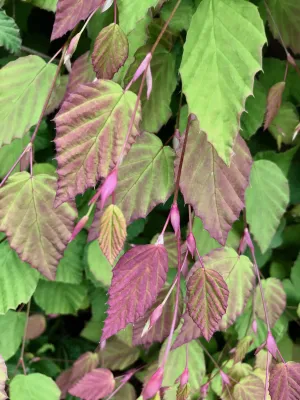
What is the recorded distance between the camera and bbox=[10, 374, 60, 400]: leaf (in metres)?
0.66

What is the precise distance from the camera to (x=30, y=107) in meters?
0.54

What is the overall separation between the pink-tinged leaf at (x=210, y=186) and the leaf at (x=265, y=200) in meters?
0.17

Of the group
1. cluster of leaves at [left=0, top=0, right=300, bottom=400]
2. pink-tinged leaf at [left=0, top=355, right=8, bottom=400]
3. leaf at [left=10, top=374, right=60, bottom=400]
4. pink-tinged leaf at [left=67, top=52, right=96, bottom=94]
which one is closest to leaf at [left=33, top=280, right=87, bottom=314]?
cluster of leaves at [left=0, top=0, right=300, bottom=400]

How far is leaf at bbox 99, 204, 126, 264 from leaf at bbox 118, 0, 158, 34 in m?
0.17

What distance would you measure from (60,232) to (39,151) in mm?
227

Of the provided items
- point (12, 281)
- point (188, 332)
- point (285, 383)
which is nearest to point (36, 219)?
point (12, 281)

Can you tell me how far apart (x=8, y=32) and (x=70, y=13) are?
0.16 metres

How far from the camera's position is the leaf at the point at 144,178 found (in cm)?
52

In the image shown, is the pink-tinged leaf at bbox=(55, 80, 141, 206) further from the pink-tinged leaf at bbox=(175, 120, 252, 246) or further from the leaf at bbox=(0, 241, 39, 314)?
the leaf at bbox=(0, 241, 39, 314)

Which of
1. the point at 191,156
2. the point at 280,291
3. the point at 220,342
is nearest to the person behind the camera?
the point at 191,156

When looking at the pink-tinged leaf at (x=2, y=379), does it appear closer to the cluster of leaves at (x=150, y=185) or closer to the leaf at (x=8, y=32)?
the cluster of leaves at (x=150, y=185)

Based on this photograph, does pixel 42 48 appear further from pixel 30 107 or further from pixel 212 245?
pixel 212 245

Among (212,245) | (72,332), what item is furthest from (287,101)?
(72,332)

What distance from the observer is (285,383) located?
0.51 metres
